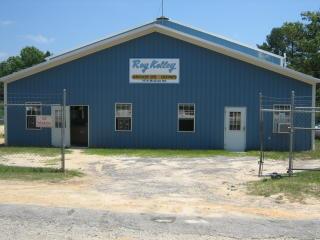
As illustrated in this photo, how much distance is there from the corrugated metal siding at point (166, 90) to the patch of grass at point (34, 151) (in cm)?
257

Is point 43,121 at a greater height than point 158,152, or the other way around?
point 43,121

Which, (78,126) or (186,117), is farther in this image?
(78,126)

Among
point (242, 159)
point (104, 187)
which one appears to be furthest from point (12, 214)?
point (242, 159)

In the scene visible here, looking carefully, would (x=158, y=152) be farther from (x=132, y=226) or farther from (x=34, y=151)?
(x=132, y=226)

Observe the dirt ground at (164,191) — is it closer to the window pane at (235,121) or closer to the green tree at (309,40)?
the window pane at (235,121)

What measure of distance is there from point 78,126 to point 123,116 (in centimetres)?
249

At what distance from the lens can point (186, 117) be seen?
25.9 m

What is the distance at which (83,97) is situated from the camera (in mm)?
26391

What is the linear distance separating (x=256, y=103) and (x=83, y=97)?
8.38 m

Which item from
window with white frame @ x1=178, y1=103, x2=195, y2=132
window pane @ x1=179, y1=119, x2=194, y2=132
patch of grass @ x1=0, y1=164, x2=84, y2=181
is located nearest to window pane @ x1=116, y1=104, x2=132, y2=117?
window with white frame @ x1=178, y1=103, x2=195, y2=132

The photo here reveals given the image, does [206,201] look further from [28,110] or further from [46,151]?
A: [28,110]

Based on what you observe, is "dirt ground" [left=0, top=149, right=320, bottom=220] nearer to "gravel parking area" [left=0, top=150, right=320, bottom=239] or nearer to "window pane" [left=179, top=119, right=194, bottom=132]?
"gravel parking area" [left=0, top=150, right=320, bottom=239]

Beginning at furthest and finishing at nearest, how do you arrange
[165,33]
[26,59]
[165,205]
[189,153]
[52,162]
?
[26,59] < [165,33] < [189,153] < [52,162] < [165,205]

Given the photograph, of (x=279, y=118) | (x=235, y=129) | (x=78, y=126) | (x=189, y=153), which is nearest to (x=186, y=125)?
(x=235, y=129)
